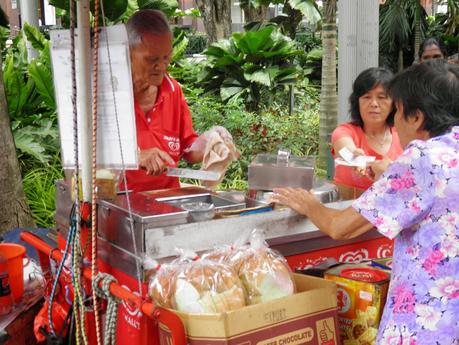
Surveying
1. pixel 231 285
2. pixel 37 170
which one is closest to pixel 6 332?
pixel 231 285

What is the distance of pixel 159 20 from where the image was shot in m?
2.59

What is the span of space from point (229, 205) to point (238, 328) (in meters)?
→ 0.64

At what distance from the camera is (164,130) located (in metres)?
2.89

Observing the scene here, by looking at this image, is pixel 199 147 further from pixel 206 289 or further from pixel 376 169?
pixel 206 289

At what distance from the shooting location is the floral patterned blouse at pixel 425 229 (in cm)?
168

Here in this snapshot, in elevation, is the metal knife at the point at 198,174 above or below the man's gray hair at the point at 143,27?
below

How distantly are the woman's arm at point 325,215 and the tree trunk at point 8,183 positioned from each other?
2.62 m

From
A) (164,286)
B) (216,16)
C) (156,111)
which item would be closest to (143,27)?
(156,111)

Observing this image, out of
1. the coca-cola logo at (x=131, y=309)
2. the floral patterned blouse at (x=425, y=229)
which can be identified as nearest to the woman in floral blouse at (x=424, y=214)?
the floral patterned blouse at (x=425, y=229)

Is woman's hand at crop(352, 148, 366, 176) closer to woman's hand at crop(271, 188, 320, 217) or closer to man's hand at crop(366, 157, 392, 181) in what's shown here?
man's hand at crop(366, 157, 392, 181)

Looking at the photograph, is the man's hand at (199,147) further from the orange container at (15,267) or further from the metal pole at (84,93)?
the orange container at (15,267)

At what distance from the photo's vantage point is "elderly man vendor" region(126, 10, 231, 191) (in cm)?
254

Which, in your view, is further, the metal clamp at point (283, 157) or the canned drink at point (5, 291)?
the metal clamp at point (283, 157)

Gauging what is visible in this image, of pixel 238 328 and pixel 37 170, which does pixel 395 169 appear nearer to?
pixel 238 328
